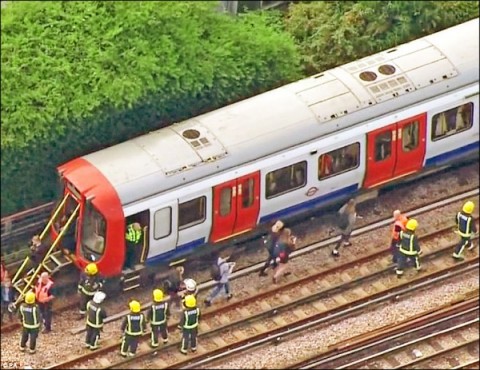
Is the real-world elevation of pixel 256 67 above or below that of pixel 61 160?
above

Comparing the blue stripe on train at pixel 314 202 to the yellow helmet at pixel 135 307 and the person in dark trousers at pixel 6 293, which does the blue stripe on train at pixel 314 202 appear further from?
the person in dark trousers at pixel 6 293

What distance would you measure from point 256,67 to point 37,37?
4300 millimetres

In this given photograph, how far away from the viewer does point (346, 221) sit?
28156 millimetres

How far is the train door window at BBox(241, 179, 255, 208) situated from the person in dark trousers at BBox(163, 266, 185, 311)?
5.64ft

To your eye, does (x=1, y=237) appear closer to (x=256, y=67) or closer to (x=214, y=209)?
(x=214, y=209)

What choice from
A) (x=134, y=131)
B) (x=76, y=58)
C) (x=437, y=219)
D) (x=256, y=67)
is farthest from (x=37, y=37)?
(x=437, y=219)

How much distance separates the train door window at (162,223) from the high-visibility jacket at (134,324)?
1564 millimetres

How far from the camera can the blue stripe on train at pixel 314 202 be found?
2789 centimetres

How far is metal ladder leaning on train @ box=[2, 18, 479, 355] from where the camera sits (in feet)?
85.9

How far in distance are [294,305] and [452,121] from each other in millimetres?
4989

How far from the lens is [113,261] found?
2634 centimetres

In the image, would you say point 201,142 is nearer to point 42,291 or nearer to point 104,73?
point 104,73

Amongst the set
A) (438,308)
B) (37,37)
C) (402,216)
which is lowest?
(438,308)

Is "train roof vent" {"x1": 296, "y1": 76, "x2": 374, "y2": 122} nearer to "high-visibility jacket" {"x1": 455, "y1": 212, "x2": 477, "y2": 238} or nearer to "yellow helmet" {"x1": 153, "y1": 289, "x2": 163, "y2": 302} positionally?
"high-visibility jacket" {"x1": 455, "y1": 212, "x2": 477, "y2": 238}
